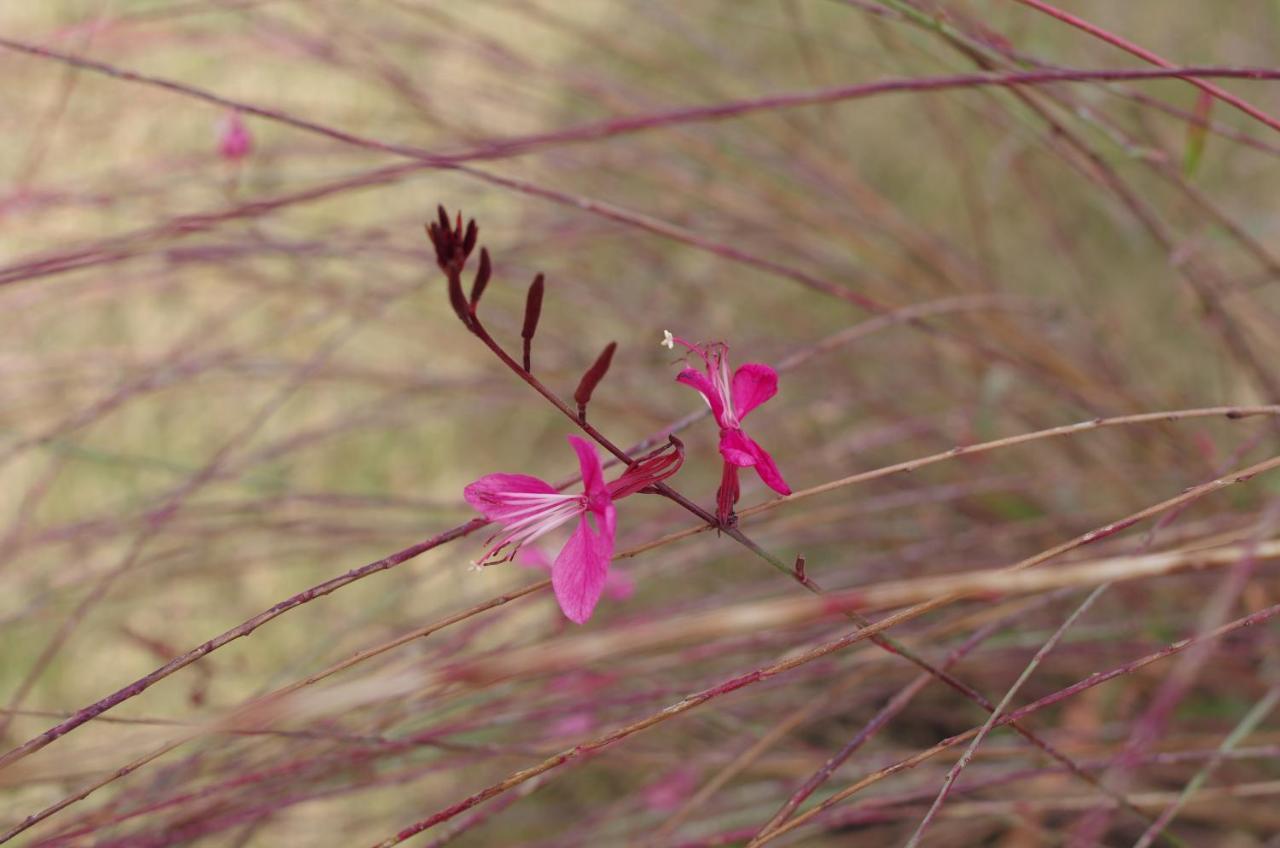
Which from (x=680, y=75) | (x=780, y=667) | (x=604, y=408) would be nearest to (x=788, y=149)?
(x=680, y=75)

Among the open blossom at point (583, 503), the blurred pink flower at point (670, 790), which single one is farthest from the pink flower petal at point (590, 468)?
the blurred pink flower at point (670, 790)

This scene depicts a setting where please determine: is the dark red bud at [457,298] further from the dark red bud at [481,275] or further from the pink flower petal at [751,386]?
the pink flower petal at [751,386]

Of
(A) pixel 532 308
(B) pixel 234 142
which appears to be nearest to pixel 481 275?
(A) pixel 532 308

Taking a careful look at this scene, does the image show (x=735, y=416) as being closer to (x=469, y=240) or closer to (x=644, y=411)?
(x=469, y=240)

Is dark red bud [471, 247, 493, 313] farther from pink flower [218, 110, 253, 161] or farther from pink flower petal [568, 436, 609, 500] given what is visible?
pink flower [218, 110, 253, 161]

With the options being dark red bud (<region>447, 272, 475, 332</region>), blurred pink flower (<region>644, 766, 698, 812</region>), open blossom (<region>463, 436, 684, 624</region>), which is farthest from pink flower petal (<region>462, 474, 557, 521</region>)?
blurred pink flower (<region>644, 766, 698, 812</region>)

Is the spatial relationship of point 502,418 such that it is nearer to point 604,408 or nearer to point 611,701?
point 604,408
